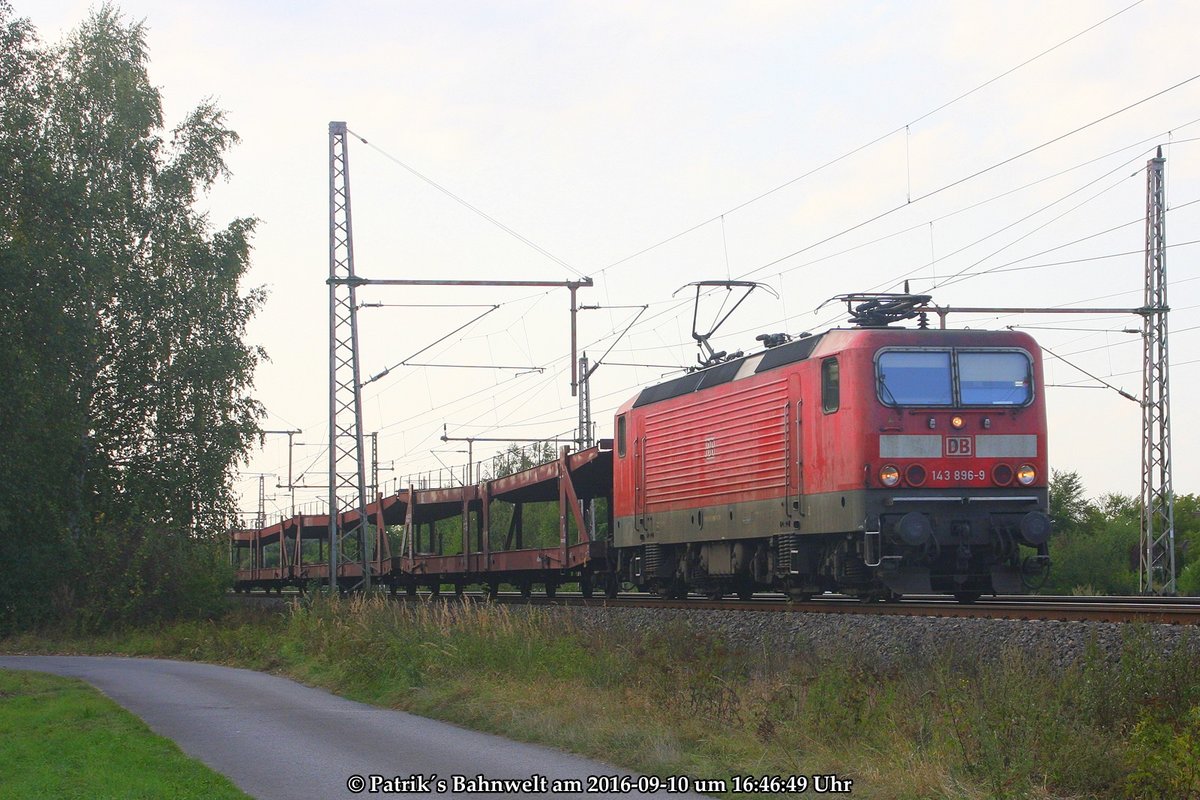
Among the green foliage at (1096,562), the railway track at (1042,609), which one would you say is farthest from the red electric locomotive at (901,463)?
the green foliage at (1096,562)

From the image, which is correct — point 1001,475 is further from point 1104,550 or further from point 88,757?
point 1104,550

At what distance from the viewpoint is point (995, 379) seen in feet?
59.6

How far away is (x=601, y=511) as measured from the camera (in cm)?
6575

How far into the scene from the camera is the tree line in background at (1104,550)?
41281mm

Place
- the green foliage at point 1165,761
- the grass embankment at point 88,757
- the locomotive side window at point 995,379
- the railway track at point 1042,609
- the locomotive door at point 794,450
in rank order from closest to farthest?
the green foliage at point 1165,761 < the grass embankment at point 88,757 < the railway track at point 1042,609 < the locomotive side window at point 995,379 < the locomotive door at point 794,450

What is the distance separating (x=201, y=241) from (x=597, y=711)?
88.0 ft

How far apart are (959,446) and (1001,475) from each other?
0.69 m

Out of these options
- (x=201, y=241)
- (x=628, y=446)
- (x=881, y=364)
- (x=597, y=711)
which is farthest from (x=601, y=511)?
(x=597, y=711)

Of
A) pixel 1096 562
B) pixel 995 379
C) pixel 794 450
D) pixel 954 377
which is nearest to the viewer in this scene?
pixel 954 377

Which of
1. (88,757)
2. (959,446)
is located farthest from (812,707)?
(959,446)

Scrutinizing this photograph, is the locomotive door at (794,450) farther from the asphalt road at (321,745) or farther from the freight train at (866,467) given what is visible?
the asphalt road at (321,745)

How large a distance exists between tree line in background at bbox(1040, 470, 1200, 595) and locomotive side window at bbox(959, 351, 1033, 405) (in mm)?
15953

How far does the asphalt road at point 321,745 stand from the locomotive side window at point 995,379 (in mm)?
8714

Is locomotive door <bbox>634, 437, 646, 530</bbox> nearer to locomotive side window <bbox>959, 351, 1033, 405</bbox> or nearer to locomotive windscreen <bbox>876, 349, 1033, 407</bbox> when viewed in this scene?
locomotive windscreen <bbox>876, 349, 1033, 407</bbox>
